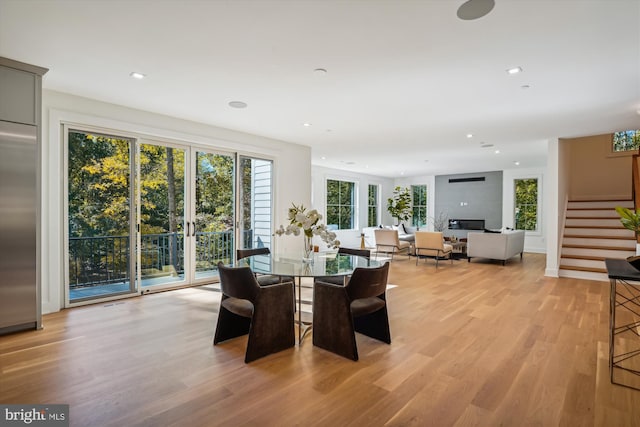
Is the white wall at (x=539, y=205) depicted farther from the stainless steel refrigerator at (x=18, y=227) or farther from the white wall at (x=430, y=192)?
the stainless steel refrigerator at (x=18, y=227)

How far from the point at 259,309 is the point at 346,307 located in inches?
27.7

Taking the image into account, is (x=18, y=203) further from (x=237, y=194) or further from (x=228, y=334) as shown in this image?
(x=237, y=194)

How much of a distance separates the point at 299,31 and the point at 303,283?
3758 mm

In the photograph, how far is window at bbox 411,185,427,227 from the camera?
1262 cm

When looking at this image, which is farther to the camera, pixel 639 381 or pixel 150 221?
pixel 150 221

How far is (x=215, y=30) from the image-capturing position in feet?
8.24

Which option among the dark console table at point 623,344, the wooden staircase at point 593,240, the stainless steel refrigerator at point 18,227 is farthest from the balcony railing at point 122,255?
the wooden staircase at point 593,240

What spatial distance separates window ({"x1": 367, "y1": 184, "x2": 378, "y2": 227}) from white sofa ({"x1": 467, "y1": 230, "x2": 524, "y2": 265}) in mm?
4708

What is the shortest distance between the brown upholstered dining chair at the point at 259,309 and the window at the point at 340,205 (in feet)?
25.2

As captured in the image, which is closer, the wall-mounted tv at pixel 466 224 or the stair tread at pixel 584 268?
the stair tread at pixel 584 268

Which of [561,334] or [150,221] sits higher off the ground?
[150,221]

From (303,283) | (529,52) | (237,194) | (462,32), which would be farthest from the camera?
(237,194)

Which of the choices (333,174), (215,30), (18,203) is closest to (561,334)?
(215,30)

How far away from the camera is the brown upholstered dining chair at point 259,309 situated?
260 centimetres
